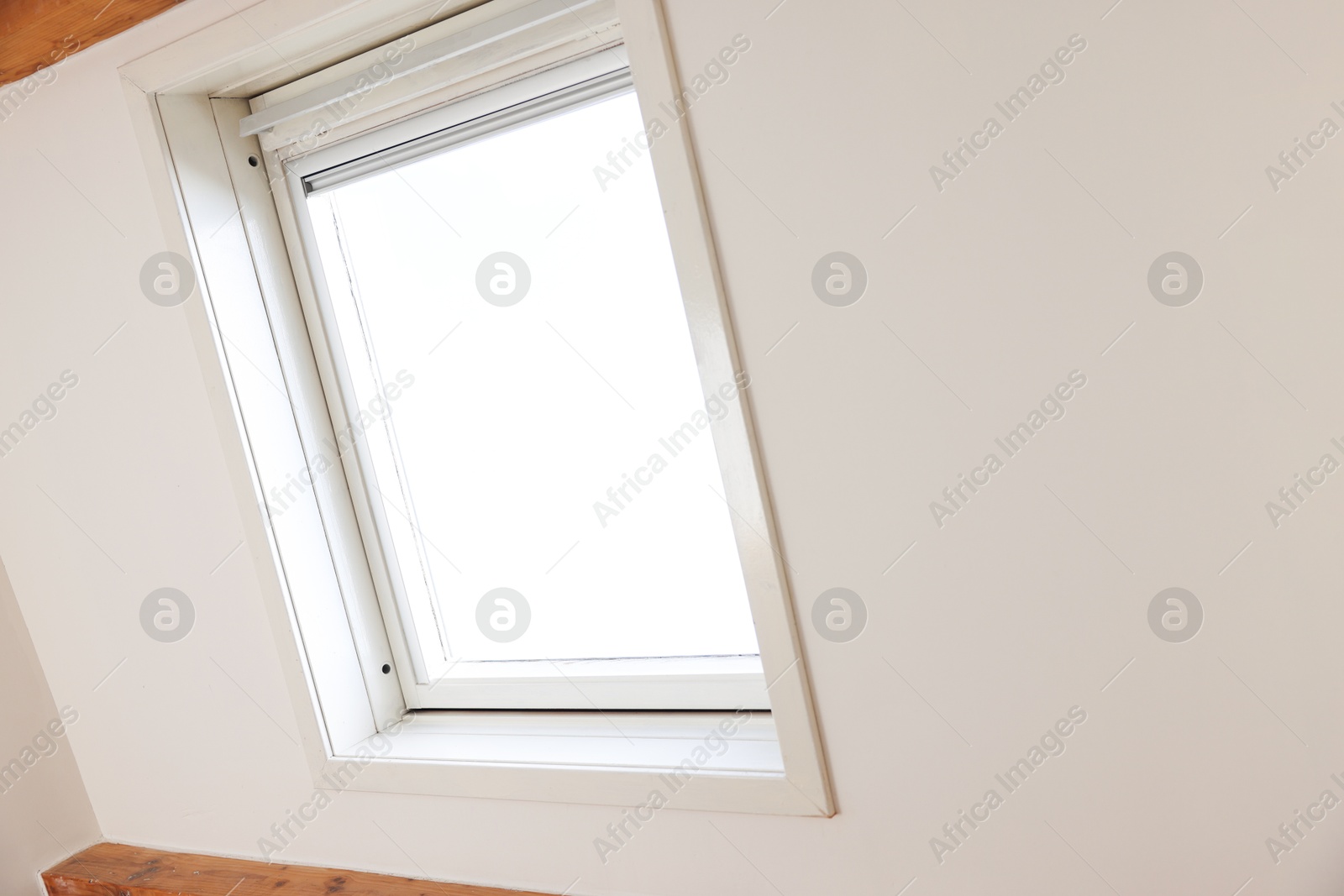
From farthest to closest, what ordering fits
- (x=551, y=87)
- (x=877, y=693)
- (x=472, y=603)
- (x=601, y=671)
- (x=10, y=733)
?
1. (x=10, y=733)
2. (x=472, y=603)
3. (x=601, y=671)
4. (x=551, y=87)
5. (x=877, y=693)

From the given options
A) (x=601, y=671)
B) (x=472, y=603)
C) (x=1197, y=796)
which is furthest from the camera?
(x=472, y=603)

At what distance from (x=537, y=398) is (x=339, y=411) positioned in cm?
40

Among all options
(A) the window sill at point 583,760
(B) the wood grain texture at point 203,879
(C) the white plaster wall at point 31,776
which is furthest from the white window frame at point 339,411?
(C) the white plaster wall at point 31,776

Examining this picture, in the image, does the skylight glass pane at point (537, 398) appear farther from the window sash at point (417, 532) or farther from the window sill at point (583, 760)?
the window sill at point (583, 760)

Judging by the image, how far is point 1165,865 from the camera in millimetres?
1090

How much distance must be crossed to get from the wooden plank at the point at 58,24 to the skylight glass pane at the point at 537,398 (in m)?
0.40

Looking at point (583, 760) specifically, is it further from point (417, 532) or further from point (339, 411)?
point (339, 411)

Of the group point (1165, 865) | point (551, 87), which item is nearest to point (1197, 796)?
point (1165, 865)

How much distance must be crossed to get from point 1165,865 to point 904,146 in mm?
877

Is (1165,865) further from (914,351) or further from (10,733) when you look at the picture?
(10,733)

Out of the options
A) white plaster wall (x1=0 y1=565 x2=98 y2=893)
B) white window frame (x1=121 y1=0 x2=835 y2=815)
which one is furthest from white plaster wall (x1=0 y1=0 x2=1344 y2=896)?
white plaster wall (x1=0 y1=565 x2=98 y2=893)

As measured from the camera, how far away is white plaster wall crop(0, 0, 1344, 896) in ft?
3.19

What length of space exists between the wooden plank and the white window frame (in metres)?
0.08

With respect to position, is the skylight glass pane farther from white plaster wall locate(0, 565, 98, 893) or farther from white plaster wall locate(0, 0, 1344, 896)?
white plaster wall locate(0, 565, 98, 893)
